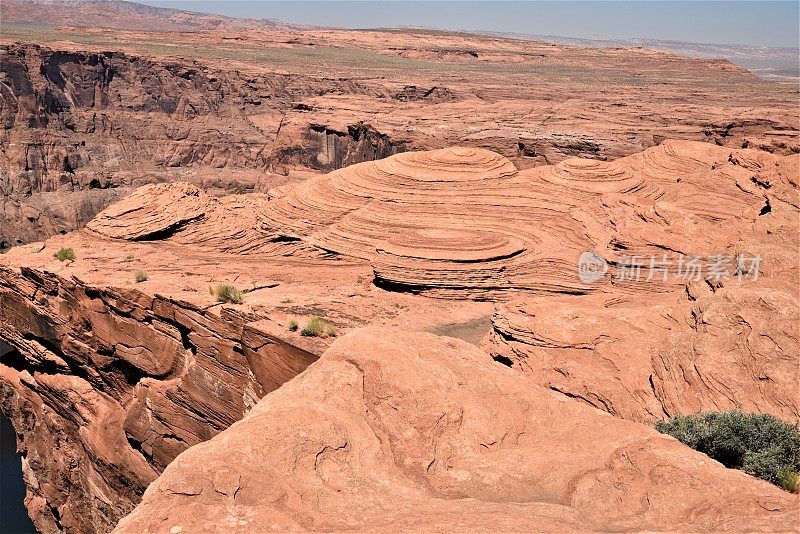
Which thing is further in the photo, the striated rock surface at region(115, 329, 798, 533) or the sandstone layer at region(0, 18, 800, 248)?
the sandstone layer at region(0, 18, 800, 248)

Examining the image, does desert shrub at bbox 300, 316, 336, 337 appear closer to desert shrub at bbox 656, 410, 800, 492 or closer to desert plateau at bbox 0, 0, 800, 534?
desert plateau at bbox 0, 0, 800, 534

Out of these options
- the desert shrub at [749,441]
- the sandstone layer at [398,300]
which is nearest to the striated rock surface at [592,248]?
the sandstone layer at [398,300]

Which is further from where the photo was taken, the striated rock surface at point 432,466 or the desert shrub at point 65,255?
the desert shrub at point 65,255

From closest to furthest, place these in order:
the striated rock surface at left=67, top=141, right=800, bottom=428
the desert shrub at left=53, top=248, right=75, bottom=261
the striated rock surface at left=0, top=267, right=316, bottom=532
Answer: the striated rock surface at left=67, top=141, right=800, bottom=428
the striated rock surface at left=0, top=267, right=316, bottom=532
the desert shrub at left=53, top=248, right=75, bottom=261

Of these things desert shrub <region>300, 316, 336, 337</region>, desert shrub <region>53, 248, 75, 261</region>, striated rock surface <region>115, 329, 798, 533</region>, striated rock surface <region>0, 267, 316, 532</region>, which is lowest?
striated rock surface <region>0, 267, 316, 532</region>

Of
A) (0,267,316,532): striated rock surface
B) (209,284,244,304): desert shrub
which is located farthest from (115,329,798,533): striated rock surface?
(209,284,244,304): desert shrub

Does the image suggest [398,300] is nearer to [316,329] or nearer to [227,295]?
[316,329]

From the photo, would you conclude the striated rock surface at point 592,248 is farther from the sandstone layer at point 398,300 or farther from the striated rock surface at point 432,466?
the striated rock surface at point 432,466
